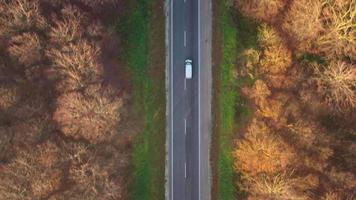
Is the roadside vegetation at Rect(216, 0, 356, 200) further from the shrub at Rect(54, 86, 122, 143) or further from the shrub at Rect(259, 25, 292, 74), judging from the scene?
the shrub at Rect(54, 86, 122, 143)

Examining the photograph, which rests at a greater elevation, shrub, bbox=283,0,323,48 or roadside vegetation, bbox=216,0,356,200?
shrub, bbox=283,0,323,48

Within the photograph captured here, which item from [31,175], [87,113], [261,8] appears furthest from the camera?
[261,8]

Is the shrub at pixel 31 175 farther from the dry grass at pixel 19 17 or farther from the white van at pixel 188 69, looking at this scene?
the white van at pixel 188 69

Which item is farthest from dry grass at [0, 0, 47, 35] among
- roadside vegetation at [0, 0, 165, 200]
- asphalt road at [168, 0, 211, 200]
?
asphalt road at [168, 0, 211, 200]

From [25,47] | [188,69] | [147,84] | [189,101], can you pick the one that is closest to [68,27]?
[25,47]

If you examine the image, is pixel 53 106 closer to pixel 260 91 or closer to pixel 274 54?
pixel 260 91

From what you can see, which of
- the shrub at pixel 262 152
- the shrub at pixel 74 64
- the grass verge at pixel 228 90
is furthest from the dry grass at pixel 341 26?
the shrub at pixel 74 64

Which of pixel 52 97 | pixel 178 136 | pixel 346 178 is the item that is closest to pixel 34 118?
pixel 52 97
